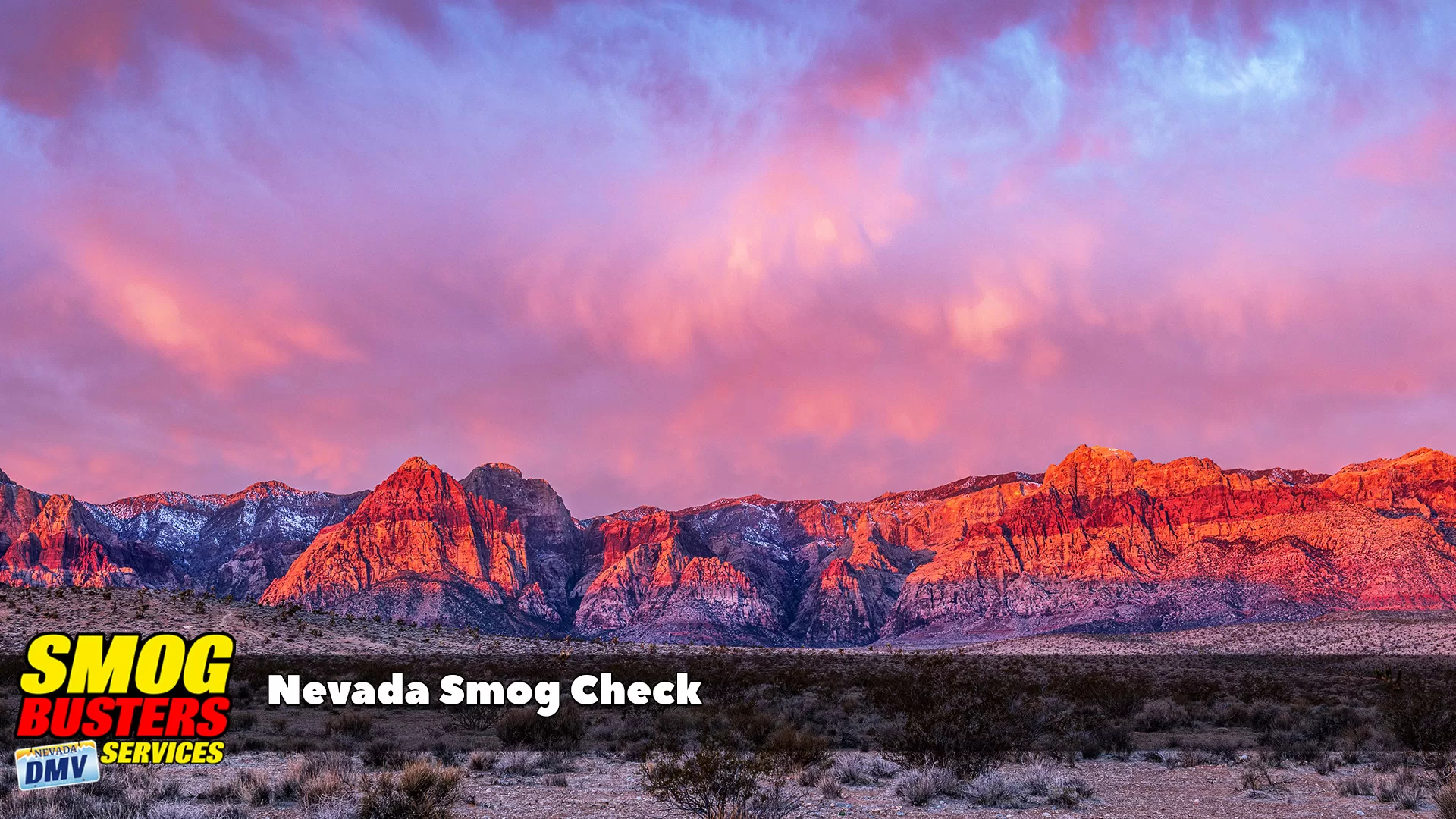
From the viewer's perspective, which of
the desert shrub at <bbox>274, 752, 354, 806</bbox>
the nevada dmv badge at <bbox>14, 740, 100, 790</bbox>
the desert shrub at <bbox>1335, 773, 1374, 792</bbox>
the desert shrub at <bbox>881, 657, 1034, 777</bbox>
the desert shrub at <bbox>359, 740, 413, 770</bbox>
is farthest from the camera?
the desert shrub at <bbox>359, 740, 413, 770</bbox>

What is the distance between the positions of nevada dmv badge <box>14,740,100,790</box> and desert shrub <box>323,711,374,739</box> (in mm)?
19364

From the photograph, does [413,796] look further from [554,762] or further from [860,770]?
[860,770]

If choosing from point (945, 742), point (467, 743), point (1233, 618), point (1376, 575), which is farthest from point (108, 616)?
point (1376, 575)

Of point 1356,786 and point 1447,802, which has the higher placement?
point 1447,802

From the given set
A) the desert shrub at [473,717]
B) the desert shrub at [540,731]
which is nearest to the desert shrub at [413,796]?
the desert shrub at [540,731]

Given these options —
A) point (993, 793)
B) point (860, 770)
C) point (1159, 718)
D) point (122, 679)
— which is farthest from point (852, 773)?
point (1159, 718)

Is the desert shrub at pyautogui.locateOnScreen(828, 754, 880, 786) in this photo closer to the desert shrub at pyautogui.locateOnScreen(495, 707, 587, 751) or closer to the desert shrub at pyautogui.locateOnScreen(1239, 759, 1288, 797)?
the desert shrub at pyautogui.locateOnScreen(1239, 759, 1288, 797)

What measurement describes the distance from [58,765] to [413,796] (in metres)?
5.07

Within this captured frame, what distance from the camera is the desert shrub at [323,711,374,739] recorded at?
27.3 metres

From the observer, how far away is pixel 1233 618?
186875 millimetres

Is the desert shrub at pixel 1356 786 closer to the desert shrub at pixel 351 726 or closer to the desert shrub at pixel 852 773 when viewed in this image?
the desert shrub at pixel 852 773

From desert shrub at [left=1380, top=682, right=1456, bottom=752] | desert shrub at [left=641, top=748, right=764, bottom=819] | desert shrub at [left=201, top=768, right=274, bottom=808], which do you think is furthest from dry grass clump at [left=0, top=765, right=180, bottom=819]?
desert shrub at [left=1380, top=682, right=1456, bottom=752]

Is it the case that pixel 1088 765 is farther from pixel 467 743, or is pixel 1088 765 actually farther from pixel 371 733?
pixel 371 733

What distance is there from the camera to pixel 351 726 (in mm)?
27578
